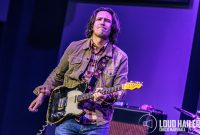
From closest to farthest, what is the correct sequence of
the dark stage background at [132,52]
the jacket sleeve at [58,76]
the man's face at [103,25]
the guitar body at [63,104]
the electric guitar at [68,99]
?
the electric guitar at [68,99], the guitar body at [63,104], the man's face at [103,25], the jacket sleeve at [58,76], the dark stage background at [132,52]

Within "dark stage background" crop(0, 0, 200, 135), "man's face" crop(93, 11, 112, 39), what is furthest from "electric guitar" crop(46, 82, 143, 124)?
"dark stage background" crop(0, 0, 200, 135)

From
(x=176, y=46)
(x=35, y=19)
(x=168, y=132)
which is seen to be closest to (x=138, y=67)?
(x=176, y=46)

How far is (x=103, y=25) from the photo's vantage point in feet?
9.40

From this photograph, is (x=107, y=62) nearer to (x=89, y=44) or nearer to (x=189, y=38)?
(x=89, y=44)

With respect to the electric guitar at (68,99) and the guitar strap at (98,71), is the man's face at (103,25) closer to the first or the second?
the guitar strap at (98,71)

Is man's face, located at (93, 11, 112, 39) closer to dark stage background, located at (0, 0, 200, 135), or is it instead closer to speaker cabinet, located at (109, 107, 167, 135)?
speaker cabinet, located at (109, 107, 167, 135)

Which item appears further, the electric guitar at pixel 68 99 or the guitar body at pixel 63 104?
A: the guitar body at pixel 63 104

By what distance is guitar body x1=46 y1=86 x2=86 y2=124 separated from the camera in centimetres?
276

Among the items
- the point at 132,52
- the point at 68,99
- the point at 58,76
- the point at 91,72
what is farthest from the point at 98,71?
the point at 132,52

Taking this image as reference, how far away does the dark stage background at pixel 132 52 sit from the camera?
4.54m

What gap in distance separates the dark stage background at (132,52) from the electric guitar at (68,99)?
176cm

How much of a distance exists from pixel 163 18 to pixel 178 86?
2.74 ft

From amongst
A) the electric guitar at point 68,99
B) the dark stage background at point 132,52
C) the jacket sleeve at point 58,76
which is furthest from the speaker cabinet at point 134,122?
the electric guitar at point 68,99

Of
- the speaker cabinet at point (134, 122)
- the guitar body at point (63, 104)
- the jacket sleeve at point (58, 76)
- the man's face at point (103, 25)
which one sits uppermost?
the man's face at point (103, 25)
